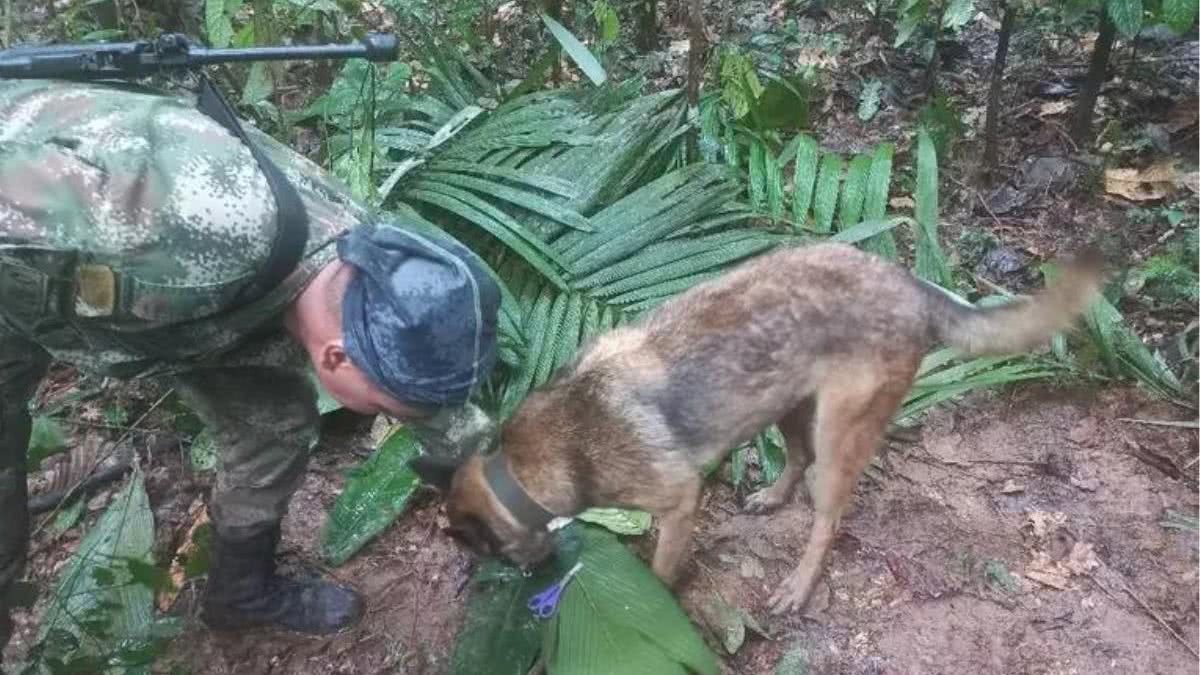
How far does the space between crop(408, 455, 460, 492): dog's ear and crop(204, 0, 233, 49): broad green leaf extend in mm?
2276

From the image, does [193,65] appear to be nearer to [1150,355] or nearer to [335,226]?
[335,226]

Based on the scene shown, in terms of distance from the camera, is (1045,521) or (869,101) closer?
(1045,521)

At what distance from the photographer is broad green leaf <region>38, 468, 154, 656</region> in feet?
10.2

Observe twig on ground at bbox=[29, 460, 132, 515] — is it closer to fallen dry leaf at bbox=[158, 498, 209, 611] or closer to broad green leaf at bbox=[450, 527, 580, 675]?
fallen dry leaf at bbox=[158, 498, 209, 611]

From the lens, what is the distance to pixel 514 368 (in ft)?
13.4

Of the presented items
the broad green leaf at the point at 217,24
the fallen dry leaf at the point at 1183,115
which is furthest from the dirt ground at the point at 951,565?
the fallen dry leaf at the point at 1183,115

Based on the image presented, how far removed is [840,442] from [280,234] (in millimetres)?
1855

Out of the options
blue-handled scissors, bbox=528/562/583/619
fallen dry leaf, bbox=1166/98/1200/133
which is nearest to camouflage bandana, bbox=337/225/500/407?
blue-handled scissors, bbox=528/562/583/619

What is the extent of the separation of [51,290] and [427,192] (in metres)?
2.32

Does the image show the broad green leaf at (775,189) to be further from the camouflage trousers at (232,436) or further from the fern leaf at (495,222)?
the camouflage trousers at (232,436)

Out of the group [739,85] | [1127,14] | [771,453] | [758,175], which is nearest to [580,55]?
[739,85]

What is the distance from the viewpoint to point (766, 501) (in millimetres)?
3932

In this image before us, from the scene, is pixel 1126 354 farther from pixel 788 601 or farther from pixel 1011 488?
pixel 788 601

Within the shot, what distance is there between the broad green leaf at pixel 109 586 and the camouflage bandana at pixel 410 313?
1132 mm
